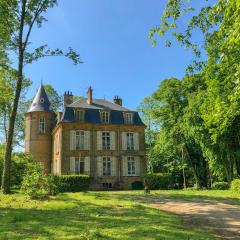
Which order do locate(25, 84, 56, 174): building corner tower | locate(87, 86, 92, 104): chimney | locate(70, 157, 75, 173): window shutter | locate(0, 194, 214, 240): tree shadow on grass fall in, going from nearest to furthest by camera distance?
locate(0, 194, 214, 240): tree shadow on grass < locate(70, 157, 75, 173): window shutter < locate(87, 86, 92, 104): chimney < locate(25, 84, 56, 174): building corner tower

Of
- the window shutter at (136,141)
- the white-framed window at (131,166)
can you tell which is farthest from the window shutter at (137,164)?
the window shutter at (136,141)

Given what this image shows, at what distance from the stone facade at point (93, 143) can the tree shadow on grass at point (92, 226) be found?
66.9 ft

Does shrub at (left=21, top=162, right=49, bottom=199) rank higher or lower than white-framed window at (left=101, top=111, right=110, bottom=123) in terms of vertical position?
lower

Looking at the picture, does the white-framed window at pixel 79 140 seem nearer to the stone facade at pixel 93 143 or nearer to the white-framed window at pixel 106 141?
the stone facade at pixel 93 143

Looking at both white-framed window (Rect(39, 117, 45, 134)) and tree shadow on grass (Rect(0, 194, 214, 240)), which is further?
white-framed window (Rect(39, 117, 45, 134))

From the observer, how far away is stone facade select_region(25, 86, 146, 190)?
3184 cm

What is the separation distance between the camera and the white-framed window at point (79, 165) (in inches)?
1248

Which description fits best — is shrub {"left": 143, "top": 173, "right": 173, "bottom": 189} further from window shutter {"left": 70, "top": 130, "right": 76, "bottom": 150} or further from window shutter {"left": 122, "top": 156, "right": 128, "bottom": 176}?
window shutter {"left": 70, "top": 130, "right": 76, "bottom": 150}

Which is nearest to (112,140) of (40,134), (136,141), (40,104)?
(136,141)

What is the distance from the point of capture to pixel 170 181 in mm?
31844

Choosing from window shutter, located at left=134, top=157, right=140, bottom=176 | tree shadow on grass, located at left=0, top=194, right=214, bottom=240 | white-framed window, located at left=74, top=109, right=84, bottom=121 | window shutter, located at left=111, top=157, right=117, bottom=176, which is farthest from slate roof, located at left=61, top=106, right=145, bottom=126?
tree shadow on grass, located at left=0, top=194, right=214, bottom=240

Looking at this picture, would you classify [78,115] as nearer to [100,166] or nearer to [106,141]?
[106,141]

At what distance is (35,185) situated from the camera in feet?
54.6

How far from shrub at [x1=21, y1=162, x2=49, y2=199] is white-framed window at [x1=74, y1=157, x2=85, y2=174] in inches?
532
